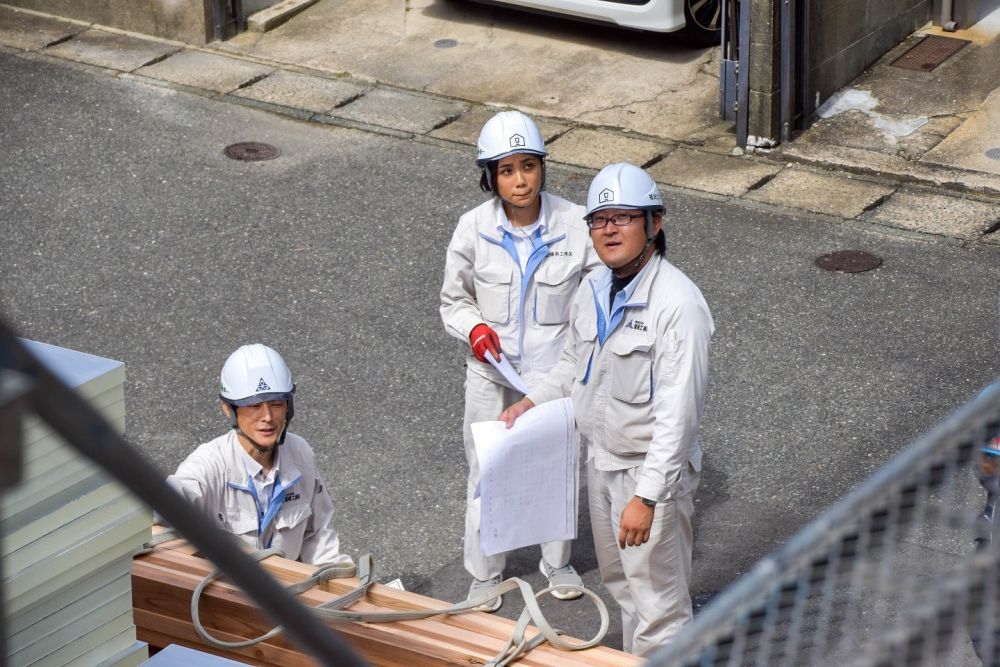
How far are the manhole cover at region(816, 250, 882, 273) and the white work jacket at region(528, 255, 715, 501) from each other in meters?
3.70

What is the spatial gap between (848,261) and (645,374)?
13.2 feet

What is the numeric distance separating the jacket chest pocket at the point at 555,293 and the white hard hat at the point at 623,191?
2.12 ft

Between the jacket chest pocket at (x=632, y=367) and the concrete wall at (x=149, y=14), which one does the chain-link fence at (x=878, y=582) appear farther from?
the concrete wall at (x=149, y=14)

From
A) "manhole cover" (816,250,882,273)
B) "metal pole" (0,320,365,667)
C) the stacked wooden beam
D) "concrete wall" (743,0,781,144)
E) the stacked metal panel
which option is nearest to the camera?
"metal pole" (0,320,365,667)

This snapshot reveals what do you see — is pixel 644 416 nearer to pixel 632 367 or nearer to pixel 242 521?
pixel 632 367

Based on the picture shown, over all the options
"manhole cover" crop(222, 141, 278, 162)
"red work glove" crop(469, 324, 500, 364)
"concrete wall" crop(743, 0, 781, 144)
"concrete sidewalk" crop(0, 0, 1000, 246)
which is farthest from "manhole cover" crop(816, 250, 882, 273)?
"manhole cover" crop(222, 141, 278, 162)

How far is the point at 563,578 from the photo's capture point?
5.75 m

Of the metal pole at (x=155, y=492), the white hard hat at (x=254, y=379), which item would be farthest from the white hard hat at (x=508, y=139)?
the metal pole at (x=155, y=492)

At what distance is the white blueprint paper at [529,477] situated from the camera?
5.08 m

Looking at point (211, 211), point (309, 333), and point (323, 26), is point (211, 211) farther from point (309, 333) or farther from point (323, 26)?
point (323, 26)

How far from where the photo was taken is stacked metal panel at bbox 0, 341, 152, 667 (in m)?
3.26

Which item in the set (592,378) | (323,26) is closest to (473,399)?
(592,378)

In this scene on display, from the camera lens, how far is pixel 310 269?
858 cm

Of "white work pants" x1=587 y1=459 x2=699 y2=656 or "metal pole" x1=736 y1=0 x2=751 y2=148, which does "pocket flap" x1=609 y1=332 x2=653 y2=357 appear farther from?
"metal pole" x1=736 y1=0 x2=751 y2=148
